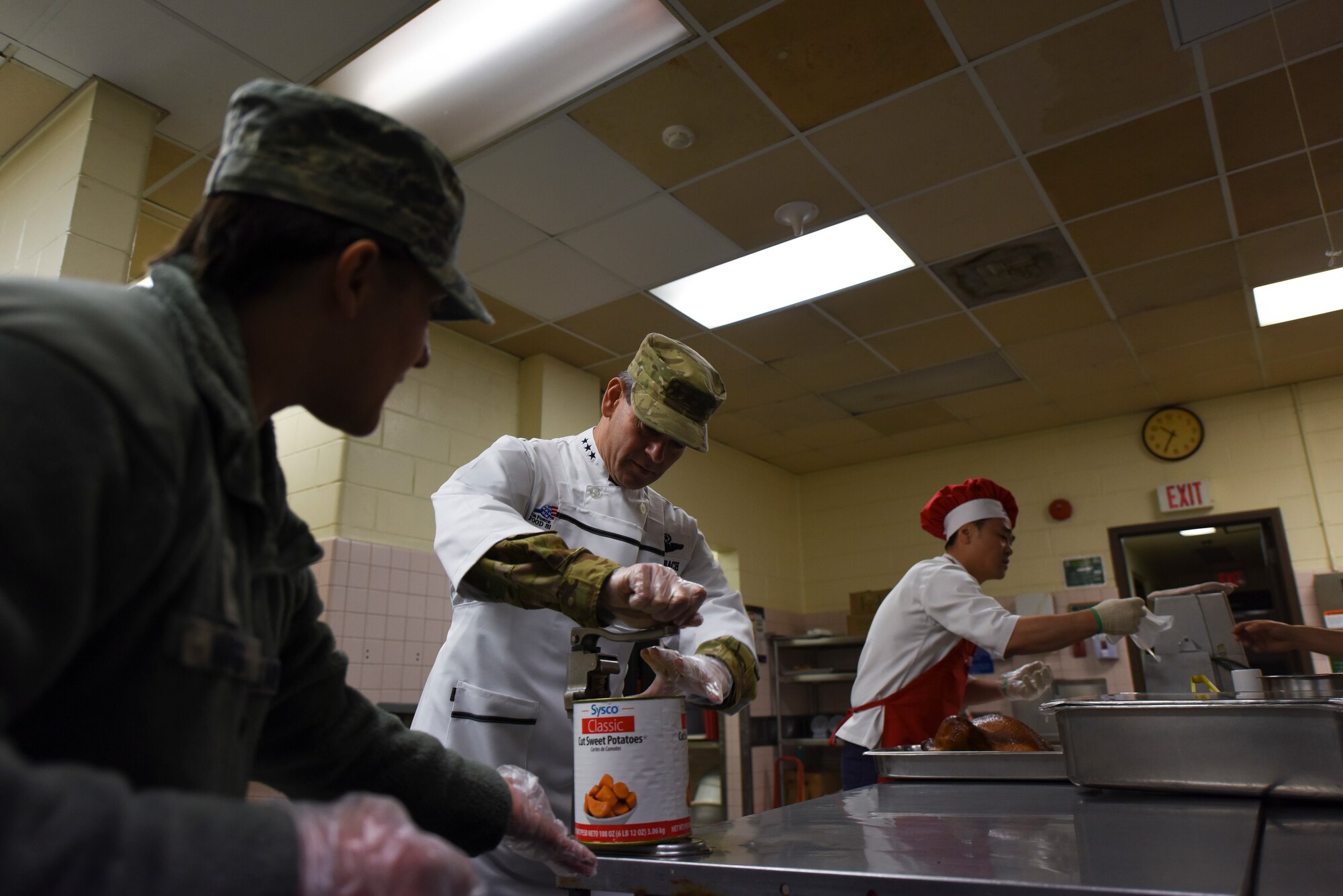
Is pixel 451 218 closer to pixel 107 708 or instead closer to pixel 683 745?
pixel 107 708

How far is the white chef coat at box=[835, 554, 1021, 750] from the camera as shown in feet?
9.24

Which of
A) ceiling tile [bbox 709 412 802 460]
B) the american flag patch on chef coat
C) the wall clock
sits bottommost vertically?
the american flag patch on chef coat

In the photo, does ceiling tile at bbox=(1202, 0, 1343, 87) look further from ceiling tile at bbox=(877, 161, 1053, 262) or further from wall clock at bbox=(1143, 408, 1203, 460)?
wall clock at bbox=(1143, 408, 1203, 460)

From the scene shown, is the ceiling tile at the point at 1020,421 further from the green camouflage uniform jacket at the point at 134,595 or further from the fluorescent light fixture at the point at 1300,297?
the green camouflage uniform jacket at the point at 134,595

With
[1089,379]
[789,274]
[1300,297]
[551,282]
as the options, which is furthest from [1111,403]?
[551,282]

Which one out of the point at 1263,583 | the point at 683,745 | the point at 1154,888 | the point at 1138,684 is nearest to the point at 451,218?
the point at 683,745

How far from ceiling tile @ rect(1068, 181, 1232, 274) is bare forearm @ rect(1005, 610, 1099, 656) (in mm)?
1989

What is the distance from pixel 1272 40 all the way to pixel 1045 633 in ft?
6.88

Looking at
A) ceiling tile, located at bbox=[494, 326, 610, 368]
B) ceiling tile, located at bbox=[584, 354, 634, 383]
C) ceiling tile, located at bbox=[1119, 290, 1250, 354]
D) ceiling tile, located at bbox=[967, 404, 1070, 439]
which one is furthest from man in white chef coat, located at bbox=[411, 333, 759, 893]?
ceiling tile, located at bbox=[967, 404, 1070, 439]

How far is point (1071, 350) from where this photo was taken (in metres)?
5.23

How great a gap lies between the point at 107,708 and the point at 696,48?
2.82 metres

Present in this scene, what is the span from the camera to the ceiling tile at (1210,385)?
556 cm

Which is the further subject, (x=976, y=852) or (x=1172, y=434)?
(x=1172, y=434)

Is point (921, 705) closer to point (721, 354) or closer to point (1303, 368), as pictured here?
point (721, 354)
